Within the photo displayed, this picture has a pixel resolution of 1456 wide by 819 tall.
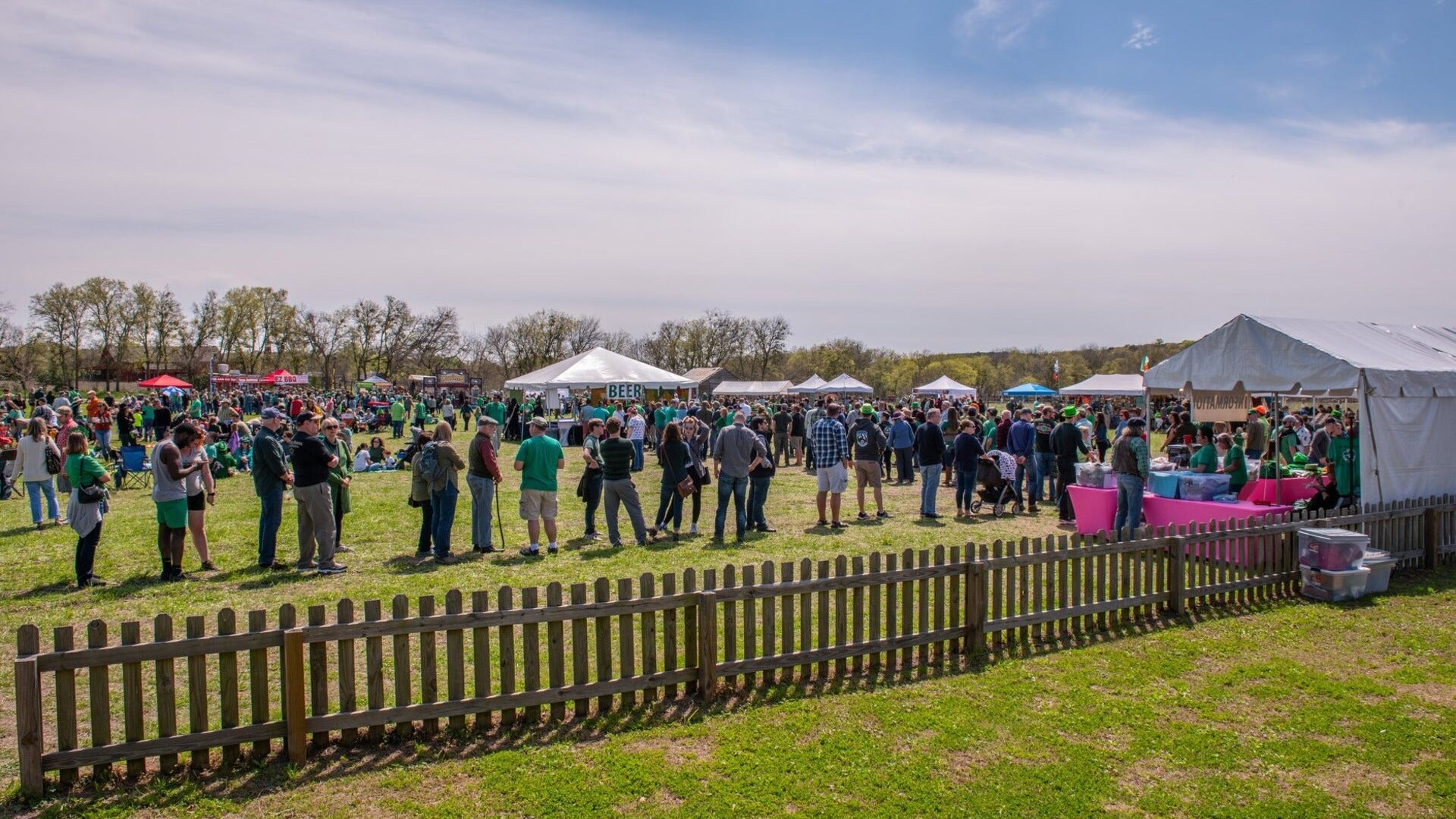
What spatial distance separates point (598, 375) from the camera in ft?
88.6

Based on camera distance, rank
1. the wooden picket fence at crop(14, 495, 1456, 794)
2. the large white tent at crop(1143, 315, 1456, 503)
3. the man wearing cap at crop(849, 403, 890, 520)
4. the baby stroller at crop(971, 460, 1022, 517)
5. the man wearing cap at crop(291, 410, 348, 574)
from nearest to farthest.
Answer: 1. the wooden picket fence at crop(14, 495, 1456, 794)
2. the man wearing cap at crop(291, 410, 348, 574)
3. the large white tent at crop(1143, 315, 1456, 503)
4. the man wearing cap at crop(849, 403, 890, 520)
5. the baby stroller at crop(971, 460, 1022, 517)

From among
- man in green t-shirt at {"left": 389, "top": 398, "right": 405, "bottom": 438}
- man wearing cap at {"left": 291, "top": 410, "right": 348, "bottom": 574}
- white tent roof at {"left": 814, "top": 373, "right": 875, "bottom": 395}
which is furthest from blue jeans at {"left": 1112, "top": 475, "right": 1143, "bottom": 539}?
white tent roof at {"left": 814, "top": 373, "right": 875, "bottom": 395}

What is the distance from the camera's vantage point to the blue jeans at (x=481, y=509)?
9.34 m

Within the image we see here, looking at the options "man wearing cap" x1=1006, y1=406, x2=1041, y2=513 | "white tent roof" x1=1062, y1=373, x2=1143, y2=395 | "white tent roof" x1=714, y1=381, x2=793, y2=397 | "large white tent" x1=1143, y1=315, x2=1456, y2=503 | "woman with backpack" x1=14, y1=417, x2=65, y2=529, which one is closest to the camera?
"large white tent" x1=1143, y1=315, x2=1456, y2=503

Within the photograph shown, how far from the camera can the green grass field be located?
3.83 meters

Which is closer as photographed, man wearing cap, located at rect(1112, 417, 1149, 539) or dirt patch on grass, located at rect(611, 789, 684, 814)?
dirt patch on grass, located at rect(611, 789, 684, 814)

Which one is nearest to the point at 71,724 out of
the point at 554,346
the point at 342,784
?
the point at 342,784

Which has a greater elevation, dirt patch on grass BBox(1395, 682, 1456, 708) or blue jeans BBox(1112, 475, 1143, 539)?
blue jeans BBox(1112, 475, 1143, 539)

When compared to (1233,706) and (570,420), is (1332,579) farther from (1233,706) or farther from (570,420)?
(570,420)

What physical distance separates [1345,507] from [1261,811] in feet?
23.2

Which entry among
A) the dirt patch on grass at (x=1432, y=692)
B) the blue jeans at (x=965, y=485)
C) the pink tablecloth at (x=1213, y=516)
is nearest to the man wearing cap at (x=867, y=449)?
the blue jeans at (x=965, y=485)

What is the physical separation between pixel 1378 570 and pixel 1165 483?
237 cm

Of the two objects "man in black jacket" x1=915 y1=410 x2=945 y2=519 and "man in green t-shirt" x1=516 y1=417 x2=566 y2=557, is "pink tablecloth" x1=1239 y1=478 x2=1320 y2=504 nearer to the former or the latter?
"man in black jacket" x1=915 y1=410 x2=945 y2=519

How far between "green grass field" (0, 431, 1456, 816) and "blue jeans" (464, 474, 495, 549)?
2.85 m
